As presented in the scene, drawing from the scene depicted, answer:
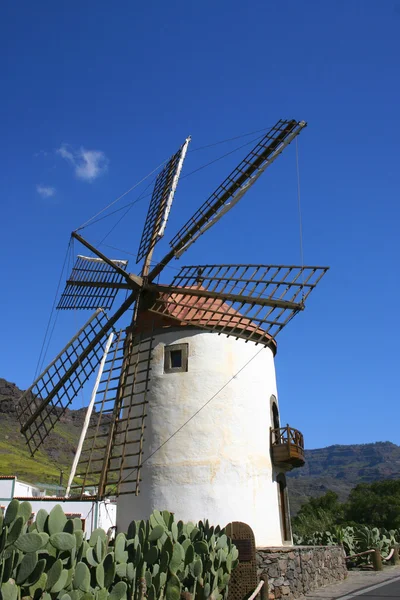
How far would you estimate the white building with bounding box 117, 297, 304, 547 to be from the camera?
42.7ft

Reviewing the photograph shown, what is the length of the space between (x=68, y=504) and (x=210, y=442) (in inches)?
325

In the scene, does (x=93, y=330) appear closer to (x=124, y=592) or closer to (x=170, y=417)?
(x=170, y=417)

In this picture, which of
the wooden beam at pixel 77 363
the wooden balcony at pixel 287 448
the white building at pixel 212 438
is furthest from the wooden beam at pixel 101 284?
the wooden balcony at pixel 287 448

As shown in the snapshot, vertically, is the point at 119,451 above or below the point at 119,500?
above

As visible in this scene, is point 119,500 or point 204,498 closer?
point 204,498

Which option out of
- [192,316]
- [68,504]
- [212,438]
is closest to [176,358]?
[192,316]

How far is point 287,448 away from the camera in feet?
46.2

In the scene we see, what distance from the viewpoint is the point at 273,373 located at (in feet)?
51.8

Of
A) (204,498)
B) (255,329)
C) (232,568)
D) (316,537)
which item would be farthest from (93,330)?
(316,537)

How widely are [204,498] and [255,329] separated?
4.52m

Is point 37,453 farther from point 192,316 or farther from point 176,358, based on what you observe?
point 192,316

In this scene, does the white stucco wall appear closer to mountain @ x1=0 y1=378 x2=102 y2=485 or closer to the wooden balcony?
the wooden balcony

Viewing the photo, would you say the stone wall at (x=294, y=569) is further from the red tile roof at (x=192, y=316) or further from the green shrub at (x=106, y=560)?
the red tile roof at (x=192, y=316)

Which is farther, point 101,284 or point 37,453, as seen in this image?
point 37,453
